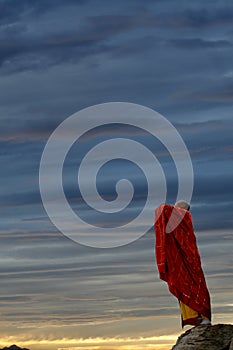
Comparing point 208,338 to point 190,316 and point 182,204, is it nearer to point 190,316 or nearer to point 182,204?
point 190,316

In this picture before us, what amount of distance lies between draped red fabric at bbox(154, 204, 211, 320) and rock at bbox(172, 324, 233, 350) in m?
1.52

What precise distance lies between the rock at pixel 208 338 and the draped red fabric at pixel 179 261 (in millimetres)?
1518

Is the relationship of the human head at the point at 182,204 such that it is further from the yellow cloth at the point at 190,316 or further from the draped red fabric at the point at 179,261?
the yellow cloth at the point at 190,316

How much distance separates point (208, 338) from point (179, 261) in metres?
3.51

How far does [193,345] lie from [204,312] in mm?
2241

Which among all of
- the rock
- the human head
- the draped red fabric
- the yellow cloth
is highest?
the human head

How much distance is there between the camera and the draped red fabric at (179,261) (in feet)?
103

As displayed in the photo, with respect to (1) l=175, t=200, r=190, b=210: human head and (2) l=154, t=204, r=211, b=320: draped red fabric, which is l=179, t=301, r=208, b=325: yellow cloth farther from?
(1) l=175, t=200, r=190, b=210: human head

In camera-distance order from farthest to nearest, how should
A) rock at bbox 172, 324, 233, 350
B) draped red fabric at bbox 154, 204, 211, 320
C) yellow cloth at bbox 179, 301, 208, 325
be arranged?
yellow cloth at bbox 179, 301, 208, 325 → draped red fabric at bbox 154, 204, 211, 320 → rock at bbox 172, 324, 233, 350

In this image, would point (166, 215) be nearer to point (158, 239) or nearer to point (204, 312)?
point (158, 239)

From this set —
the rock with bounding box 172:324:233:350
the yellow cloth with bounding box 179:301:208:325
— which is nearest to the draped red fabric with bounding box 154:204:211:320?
the yellow cloth with bounding box 179:301:208:325

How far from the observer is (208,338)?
2947cm

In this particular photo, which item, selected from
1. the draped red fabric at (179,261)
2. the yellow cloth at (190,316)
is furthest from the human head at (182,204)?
the yellow cloth at (190,316)

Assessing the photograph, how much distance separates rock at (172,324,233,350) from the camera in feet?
96.0
